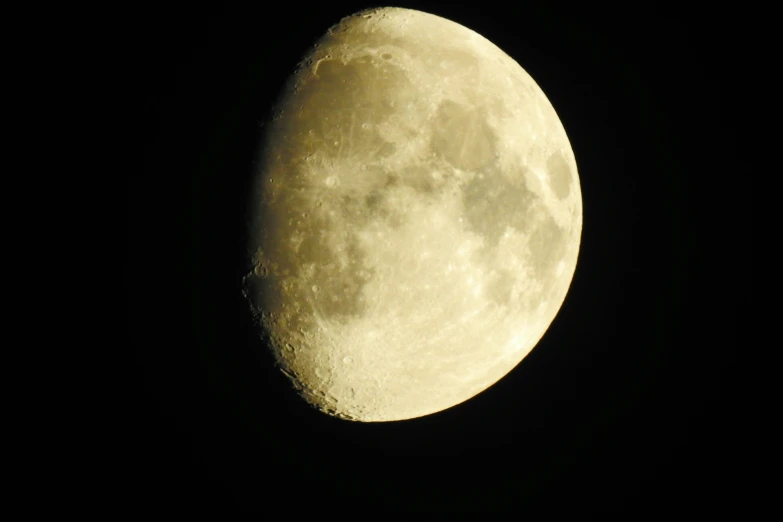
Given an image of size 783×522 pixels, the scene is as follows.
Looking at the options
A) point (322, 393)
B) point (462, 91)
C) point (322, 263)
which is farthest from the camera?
point (322, 393)

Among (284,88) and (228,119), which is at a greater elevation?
(284,88)

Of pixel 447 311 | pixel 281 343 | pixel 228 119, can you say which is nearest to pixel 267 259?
pixel 281 343

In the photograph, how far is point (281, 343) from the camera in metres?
2.70

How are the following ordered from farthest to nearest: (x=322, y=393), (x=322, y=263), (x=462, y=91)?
(x=322, y=393), (x=462, y=91), (x=322, y=263)

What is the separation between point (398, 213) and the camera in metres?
2.39

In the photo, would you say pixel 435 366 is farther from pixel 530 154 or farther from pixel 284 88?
Result: pixel 284 88

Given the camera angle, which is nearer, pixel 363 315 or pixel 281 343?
pixel 363 315

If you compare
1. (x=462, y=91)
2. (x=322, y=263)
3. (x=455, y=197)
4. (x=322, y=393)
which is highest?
(x=462, y=91)

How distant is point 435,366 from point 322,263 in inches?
31.2

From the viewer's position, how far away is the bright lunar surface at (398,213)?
2.40 meters

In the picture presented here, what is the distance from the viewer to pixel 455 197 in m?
2.46

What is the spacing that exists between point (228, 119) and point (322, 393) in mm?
1501

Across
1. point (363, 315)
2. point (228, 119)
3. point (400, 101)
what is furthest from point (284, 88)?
point (363, 315)

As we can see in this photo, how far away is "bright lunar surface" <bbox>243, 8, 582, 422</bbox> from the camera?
2.40 meters
